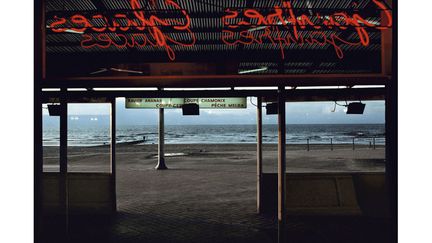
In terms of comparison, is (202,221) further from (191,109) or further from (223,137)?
(223,137)

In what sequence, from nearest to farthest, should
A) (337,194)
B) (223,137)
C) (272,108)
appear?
1. (272,108)
2. (337,194)
3. (223,137)

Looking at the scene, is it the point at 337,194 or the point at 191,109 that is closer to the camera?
the point at 337,194

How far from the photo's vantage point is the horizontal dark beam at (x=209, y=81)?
5.25m

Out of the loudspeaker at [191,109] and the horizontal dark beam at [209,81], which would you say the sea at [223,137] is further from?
the horizontal dark beam at [209,81]

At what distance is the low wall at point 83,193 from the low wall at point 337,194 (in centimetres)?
431

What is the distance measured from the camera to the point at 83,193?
869 centimetres

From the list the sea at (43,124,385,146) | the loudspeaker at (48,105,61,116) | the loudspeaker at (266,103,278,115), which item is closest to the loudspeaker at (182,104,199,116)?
the loudspeaker at (266,103,278,115)

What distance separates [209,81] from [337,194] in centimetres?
475

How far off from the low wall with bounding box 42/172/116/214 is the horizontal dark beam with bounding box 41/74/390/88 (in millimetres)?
3985

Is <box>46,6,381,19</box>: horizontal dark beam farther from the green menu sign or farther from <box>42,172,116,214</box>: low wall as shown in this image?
<box>42,172,116,214</box>: low wall

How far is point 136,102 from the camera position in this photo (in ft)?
33.3
